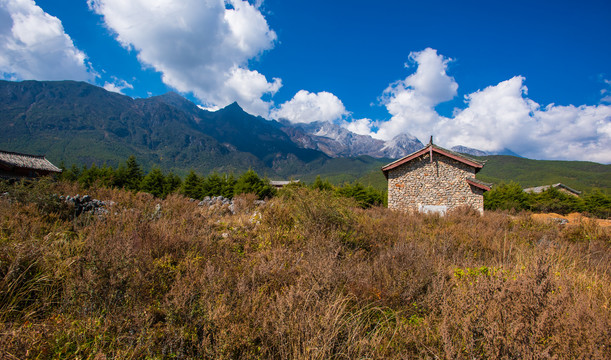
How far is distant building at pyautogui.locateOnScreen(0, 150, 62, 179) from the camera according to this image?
24.8 meters

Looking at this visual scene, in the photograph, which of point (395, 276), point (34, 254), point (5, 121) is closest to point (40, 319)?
point (34, 254)

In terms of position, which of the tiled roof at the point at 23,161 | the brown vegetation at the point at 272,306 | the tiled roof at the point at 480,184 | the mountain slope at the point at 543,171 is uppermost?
the mountain slope at the point at 543,171

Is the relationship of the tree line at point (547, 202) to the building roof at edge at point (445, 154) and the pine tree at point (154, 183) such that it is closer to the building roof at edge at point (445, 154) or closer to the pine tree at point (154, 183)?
the building roof at edge at point (445, 154)

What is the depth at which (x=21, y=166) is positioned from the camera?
26031mm

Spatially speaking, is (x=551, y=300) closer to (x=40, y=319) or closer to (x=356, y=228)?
(x=356, y=228)

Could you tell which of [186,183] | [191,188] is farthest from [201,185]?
[186,183]

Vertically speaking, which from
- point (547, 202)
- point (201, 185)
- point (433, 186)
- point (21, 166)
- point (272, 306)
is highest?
point (21, 166)

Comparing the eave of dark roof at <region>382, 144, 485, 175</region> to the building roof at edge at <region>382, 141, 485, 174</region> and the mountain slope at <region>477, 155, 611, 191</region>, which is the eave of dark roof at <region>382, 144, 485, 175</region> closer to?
the building roof at edge at <region>382, 141, 485, 174</region>

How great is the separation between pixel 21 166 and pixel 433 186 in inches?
1611

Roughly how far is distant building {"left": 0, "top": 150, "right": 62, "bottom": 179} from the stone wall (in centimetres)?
3541

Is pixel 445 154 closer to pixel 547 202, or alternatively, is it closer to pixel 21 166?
pixel 547 202

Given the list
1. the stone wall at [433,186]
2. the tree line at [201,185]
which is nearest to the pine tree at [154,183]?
the tree line at [201,185]

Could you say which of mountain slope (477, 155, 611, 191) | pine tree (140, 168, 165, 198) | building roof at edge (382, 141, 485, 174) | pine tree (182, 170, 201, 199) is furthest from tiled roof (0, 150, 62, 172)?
mountain slope (477, 155, 611, 191)

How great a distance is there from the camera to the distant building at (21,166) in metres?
24.8
